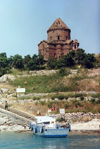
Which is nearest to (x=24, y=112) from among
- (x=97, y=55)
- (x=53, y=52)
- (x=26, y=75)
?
(x=26, y=75)

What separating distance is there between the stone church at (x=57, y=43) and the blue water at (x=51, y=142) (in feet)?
117

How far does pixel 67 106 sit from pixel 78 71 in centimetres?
1506

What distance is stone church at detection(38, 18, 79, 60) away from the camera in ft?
212

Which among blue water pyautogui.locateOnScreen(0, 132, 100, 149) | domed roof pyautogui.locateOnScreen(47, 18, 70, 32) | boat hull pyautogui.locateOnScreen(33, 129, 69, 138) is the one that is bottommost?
blue water pyautogui.locateOnScreen(0, 132, 100, 149)

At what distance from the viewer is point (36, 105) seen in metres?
41.7

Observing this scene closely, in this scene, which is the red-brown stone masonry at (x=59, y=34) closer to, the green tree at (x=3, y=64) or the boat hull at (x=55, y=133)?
the green tree at (x=3, y=64)

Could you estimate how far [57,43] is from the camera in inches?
2544

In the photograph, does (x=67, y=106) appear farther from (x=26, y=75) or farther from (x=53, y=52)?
(x=53, y=52)

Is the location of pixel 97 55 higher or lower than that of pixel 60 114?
higher

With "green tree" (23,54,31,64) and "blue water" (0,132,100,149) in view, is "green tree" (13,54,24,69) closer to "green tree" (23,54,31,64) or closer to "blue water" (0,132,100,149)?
"green tree" (23,54,31,64)

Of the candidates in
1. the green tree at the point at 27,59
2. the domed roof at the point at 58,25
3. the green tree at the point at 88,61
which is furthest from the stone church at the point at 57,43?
the green tree at the point at 88,61

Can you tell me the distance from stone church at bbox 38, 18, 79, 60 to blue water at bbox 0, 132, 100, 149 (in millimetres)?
35766

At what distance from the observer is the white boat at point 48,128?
1166 inches

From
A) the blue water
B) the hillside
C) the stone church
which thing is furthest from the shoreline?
the stone church
